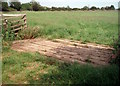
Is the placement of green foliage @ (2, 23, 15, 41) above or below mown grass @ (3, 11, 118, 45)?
above

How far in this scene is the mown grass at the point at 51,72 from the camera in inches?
135

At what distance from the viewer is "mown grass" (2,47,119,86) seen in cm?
343

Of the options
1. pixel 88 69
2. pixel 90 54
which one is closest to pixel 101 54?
pixel 90 54

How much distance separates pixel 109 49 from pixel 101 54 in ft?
2.79

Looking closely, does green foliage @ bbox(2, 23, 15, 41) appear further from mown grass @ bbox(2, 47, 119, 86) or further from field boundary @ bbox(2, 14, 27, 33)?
mown grass @ bbox(2, 47, 119, 86)

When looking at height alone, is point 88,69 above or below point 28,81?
above

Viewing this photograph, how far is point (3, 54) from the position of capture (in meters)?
5.96

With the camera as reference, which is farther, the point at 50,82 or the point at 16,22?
the point at 16,22

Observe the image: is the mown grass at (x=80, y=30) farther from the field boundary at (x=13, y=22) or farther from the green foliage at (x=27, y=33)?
the field boundary at (x=13, y=22)

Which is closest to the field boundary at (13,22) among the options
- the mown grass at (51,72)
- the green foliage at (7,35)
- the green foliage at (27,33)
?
the green foliage at (7,35)

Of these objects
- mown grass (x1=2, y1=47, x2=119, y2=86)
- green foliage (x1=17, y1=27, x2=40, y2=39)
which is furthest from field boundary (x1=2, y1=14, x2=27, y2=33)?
mown grass (x1=2, y1=47, x2=119, y2=86)

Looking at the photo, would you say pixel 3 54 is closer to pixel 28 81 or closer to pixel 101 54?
pixel 28 81

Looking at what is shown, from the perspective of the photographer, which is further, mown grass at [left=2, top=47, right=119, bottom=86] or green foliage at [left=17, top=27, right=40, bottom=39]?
green foliage at [left=17, top=27, right=40, bottom=39]

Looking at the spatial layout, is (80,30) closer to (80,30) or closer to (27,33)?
(80,30)
